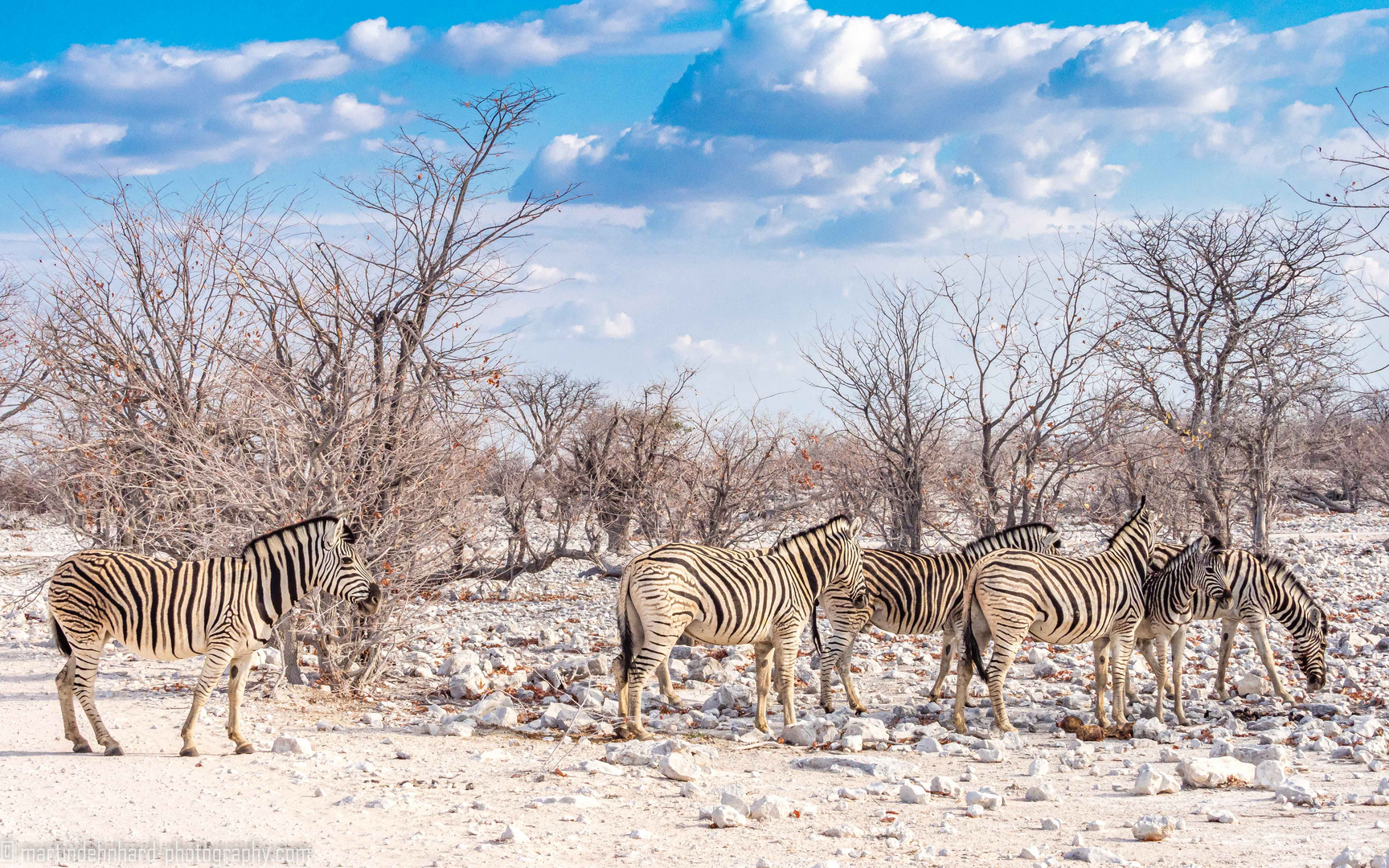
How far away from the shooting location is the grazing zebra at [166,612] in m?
6.88

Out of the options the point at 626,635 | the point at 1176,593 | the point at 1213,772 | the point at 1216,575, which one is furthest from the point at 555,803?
the point at 1216,575

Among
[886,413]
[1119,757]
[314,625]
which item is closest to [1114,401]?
[886,413]

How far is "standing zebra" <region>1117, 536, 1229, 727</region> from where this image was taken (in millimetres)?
8680

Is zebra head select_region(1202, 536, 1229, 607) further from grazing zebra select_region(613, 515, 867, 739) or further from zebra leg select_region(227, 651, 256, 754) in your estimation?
zebra leg select_region(227, 651, 256, 754)

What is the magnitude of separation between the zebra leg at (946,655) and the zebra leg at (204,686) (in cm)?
553

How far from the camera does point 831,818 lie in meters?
5.48

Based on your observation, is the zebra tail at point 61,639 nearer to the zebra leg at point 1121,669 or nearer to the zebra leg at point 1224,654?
the zebra leg at point 1121,669

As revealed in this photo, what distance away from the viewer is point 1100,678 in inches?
324

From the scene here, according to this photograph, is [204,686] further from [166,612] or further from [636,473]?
[636,473]

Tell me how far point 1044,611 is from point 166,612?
6062 mm

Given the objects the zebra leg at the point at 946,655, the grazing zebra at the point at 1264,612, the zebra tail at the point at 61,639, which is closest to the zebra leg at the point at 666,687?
the zebra leg at the point at 946,655

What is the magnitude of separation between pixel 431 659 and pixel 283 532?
351 centimetres

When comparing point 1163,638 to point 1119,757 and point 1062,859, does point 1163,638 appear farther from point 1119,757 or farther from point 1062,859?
point 1062,859

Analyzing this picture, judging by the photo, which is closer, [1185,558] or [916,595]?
[1185,558]
